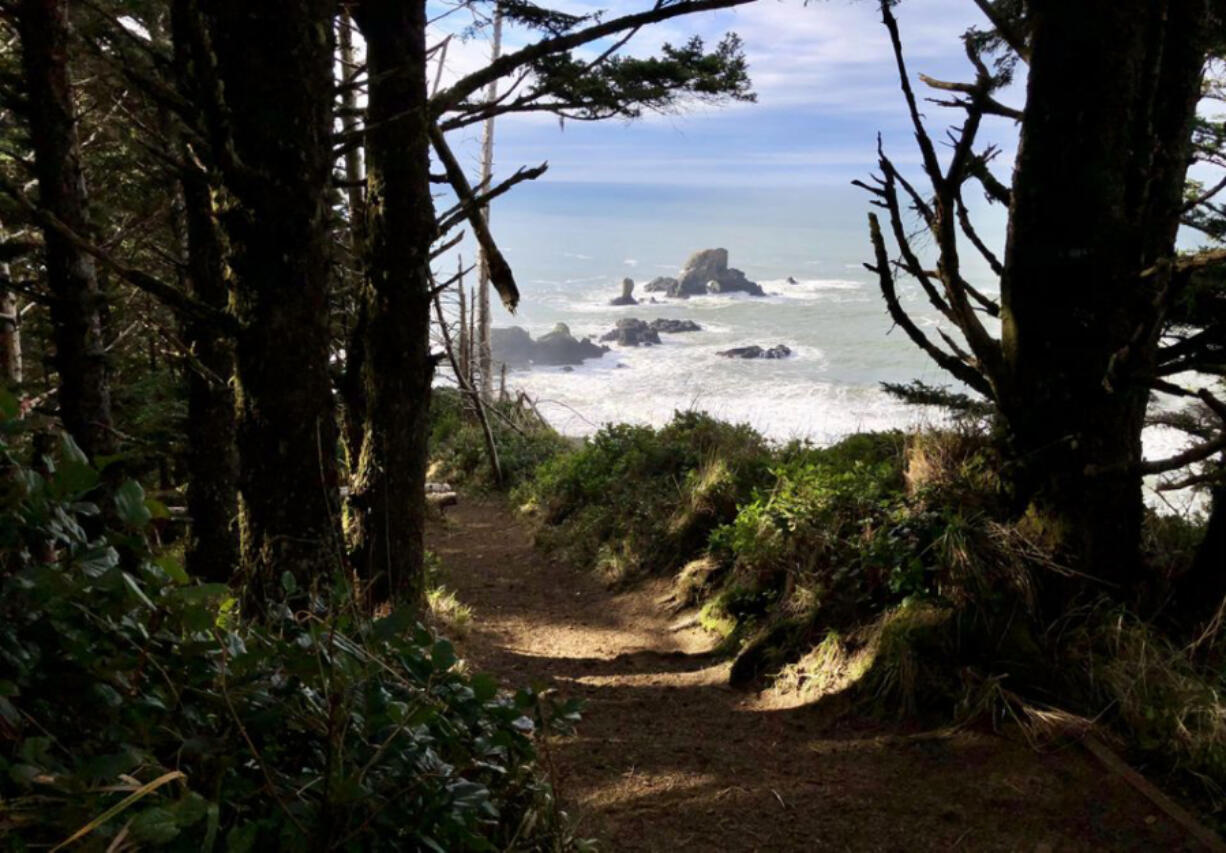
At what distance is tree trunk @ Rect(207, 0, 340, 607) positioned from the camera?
2.79 meters

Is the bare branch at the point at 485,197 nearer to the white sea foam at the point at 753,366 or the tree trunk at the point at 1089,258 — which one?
the tree trunk at the point at 1089,258

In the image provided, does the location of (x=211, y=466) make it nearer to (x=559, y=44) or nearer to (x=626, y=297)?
(x=559, y=44)

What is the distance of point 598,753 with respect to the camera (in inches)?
156

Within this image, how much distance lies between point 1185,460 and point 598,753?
9.32ft

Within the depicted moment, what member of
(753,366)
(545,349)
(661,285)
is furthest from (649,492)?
(661,285)

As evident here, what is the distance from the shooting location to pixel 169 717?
1353mm

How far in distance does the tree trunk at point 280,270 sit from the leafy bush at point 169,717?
1302 mm

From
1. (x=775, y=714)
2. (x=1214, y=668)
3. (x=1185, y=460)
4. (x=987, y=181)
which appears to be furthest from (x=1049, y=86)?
(x=775, y=714)

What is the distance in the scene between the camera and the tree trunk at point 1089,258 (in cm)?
350

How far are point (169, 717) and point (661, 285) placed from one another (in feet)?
268

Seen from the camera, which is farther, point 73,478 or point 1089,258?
point 1089,258

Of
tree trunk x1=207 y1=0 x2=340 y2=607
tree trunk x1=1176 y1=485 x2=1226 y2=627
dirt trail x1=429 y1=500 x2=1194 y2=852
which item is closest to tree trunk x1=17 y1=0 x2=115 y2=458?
tree trunk x1=207 y1=0 x2=340 y2=607

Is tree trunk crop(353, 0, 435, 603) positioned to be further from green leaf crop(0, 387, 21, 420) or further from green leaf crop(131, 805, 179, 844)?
green leaf crop(131, 805, 179, 844)

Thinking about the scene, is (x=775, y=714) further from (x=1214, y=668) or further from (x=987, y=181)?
(x=987, y=181)
